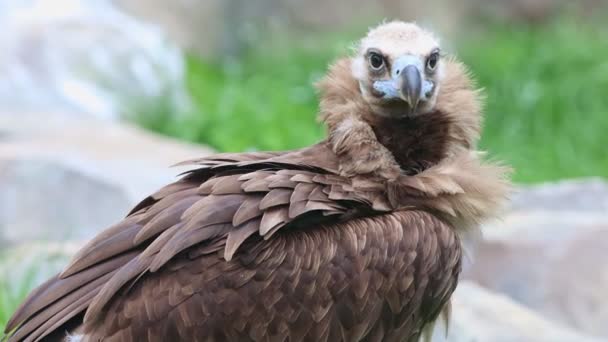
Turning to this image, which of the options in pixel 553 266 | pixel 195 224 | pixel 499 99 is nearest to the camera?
pixel 195 224

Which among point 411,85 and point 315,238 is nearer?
point 315,238

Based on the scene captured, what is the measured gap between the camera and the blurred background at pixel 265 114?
19.2 ft

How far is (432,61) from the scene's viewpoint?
4.14m

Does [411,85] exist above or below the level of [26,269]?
above

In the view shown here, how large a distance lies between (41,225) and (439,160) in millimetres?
2530

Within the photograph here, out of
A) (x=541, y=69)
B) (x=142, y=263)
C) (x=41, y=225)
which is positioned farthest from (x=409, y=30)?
(x=541, y=69)

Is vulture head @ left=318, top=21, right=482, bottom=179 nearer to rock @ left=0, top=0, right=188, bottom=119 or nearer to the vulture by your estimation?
the vulture

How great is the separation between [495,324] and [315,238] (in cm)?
172

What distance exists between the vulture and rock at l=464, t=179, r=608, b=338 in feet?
6.68

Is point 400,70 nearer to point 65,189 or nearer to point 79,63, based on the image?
point 65,189

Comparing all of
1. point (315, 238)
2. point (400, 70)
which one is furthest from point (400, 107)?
point (315, 238)

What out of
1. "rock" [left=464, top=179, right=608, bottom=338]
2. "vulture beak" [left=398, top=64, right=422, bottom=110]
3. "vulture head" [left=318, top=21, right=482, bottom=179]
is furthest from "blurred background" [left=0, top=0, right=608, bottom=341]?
"vulture beak" [left=398, top=64, right=422, bottom=110]

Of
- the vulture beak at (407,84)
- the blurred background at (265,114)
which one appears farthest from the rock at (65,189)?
the vulture beak at (407,84)

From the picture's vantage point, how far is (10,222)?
5812 mm
